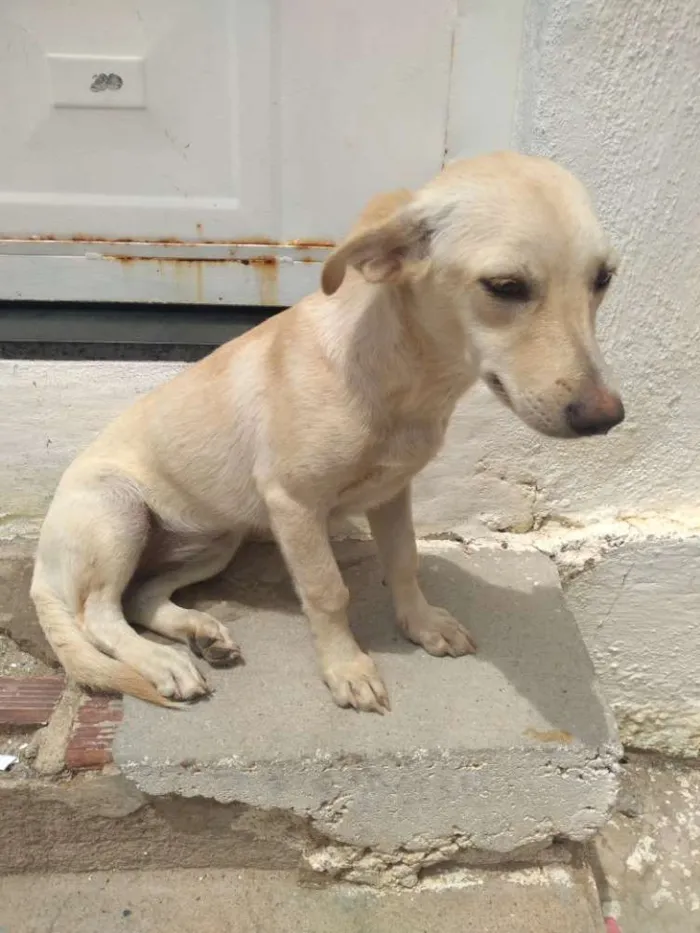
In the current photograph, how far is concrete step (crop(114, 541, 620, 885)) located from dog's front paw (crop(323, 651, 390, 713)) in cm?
3

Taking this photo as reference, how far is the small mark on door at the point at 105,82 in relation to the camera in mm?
2139

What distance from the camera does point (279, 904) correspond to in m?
1.84

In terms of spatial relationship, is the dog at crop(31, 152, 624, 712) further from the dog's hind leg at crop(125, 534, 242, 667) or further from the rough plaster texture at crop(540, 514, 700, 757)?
the rough plaster texture at crop(540, 514, 700, 757)

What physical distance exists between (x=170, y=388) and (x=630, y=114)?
1307 mm

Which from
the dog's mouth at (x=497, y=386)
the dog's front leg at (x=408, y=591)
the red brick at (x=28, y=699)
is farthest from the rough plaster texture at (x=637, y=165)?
the red brick at (x=28, y=699)

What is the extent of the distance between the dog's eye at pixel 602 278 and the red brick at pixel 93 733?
52.9 inches

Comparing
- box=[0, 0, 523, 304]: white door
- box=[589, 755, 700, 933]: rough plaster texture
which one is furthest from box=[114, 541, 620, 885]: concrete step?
box=[0, 0, 523, 304]: white door

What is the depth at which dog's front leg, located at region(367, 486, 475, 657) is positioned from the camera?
6.52 ft

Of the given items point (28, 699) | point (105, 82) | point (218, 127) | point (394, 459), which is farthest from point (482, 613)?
point (105, 82)

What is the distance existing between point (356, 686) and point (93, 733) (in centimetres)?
59

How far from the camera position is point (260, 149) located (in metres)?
2.24

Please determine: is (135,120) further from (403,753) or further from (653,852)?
(653,852)

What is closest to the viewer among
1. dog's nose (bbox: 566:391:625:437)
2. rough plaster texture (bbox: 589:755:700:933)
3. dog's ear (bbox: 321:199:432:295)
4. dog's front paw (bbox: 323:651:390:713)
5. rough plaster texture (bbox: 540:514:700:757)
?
dog's nose (bbox: 566:391:625:437)

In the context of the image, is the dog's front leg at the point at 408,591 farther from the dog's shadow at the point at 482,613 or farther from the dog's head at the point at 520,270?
the dog's head at the point at 520,270
